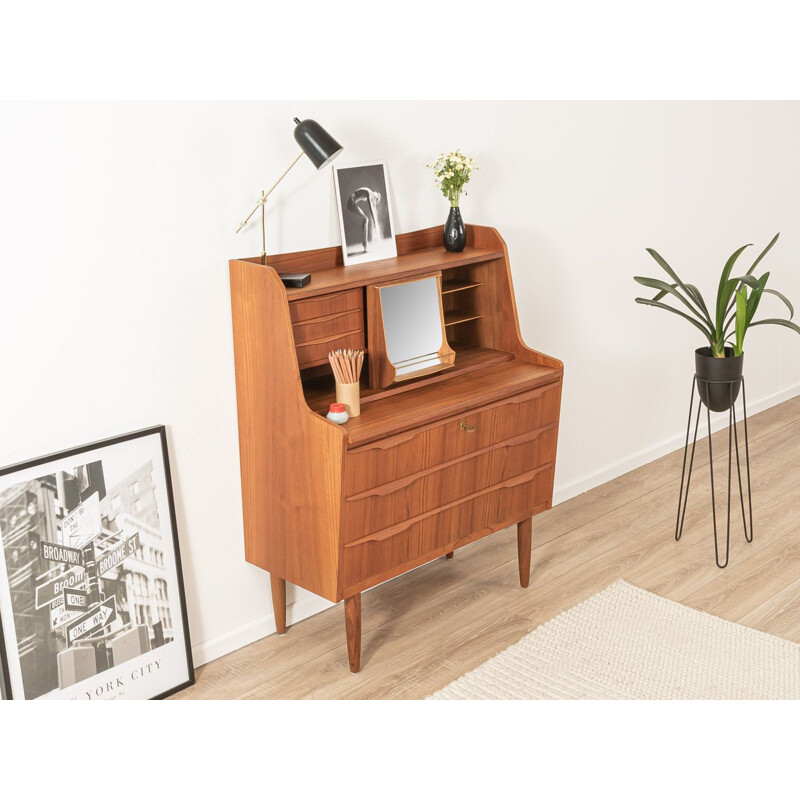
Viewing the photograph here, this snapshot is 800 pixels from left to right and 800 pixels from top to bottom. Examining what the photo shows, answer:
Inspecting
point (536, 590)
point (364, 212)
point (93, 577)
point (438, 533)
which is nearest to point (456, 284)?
point (364, 212)

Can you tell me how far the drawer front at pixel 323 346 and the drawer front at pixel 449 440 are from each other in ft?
1.09

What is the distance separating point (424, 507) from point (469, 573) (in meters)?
0.73

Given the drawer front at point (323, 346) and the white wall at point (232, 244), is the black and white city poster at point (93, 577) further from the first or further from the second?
the drawer front at point (323, 346)

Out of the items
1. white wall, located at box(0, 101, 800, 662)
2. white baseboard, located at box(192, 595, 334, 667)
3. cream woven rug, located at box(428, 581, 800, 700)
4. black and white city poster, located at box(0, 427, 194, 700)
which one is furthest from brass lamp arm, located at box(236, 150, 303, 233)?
cream woven rug, located at box(428, 581, 800, 700)

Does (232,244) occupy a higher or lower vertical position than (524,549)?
higher

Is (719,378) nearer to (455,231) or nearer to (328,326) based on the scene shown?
(455,231)

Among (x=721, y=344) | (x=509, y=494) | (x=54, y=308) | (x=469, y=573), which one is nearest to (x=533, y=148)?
(x=721, y=344)

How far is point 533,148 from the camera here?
364 centimetres

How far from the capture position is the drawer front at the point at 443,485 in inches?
107

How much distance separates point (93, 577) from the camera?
262 cm

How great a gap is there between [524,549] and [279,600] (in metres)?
0.87

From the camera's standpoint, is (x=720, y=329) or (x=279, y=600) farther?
(x=720, y=329)

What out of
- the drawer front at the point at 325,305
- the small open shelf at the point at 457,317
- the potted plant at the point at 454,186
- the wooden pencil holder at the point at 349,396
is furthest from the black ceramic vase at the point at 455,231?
the wooden pencil holder at the point at 349,396

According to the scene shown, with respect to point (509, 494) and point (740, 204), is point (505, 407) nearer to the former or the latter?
point (509, 494)
